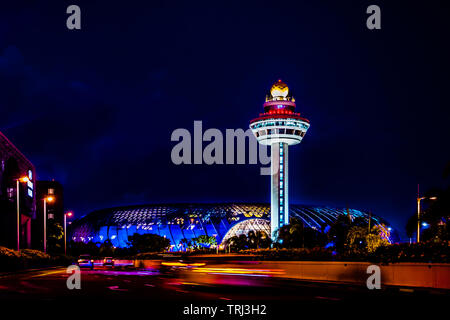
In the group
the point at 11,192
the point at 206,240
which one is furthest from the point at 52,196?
the point at 11,192

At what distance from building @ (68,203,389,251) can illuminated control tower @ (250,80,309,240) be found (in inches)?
1564

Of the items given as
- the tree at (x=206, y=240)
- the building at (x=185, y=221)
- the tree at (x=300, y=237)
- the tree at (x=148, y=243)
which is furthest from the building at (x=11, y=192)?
the building at (x=185, y=221)

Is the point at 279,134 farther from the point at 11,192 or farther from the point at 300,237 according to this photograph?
the point at 11,192

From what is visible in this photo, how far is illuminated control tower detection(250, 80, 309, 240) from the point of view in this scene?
128 metres

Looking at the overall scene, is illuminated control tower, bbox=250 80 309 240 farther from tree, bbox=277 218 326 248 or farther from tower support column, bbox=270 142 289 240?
tree, bbox=277 218 326 248

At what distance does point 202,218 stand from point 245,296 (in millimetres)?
157716

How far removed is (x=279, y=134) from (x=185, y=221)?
54.1 meters

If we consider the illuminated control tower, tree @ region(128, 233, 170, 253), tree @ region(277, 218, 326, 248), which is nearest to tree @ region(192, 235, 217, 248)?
tree @ region(128, 233, 170, 253)

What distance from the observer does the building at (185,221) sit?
174 m

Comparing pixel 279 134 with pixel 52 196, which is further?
pixel 52 196

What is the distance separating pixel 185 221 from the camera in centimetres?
17712

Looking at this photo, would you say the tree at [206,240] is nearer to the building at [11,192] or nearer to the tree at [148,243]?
the tree at [148,243]
